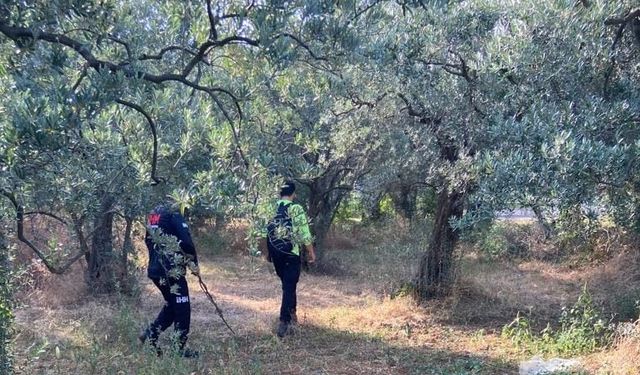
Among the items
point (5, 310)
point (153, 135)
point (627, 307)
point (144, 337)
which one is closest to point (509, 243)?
point (627, 307)

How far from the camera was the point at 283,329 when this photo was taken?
6.57 meters

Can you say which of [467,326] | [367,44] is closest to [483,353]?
[467,326]

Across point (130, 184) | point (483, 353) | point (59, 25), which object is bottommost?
point (483, 353)

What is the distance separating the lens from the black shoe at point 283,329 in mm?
6527

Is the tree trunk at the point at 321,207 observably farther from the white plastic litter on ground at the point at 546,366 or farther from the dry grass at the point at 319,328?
the white plastic litter on ground at the point at 546,366

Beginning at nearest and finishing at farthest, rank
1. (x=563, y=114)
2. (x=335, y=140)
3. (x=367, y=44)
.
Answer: (x=367, y=44), (x=563, y=114), (x=335, y=140)

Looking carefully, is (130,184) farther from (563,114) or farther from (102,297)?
(102,297)

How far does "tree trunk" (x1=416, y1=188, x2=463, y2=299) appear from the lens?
25.8ft

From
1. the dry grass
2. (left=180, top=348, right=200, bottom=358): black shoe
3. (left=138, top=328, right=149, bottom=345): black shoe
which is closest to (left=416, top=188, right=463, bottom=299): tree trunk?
the dry grass

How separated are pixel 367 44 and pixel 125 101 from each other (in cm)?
185

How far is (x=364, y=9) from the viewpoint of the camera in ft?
12.7

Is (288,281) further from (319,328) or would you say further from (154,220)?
(154,220)

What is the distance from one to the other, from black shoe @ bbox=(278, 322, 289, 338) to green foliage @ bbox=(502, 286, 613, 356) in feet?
7.43

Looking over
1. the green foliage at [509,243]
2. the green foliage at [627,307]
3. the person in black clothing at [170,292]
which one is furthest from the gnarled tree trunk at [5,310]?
the green foliage at [509,243]
